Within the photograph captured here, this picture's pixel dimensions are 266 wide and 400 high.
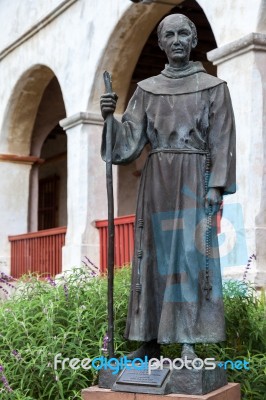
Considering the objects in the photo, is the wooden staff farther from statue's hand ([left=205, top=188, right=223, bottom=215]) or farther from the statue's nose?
statue's hand ([left=205, top=188, right=223, bottom=215])

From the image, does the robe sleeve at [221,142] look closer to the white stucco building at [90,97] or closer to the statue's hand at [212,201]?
the statue's hand at [212,201]

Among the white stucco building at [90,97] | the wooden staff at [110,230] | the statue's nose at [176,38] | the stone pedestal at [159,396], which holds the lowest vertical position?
the stone pedestal at [159,396]

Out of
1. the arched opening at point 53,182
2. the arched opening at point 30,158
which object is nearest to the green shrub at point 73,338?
the arched opening at point 30,158

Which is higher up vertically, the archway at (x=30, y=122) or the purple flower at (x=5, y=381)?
the archway at (x=30, y=122)

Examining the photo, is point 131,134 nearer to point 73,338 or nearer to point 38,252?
point 73,338

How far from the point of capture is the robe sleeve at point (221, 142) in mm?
4121

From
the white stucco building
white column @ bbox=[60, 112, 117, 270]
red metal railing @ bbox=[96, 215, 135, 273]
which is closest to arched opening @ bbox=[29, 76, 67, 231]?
the white stucco building

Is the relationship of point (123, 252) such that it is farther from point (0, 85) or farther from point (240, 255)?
point (0, 85)

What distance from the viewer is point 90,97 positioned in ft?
37.7

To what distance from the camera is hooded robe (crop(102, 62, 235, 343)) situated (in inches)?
160

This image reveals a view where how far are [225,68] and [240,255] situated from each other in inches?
79.9

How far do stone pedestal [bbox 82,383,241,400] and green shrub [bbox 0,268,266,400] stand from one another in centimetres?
72

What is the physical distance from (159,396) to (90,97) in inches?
319

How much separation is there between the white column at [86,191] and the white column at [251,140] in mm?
3795
